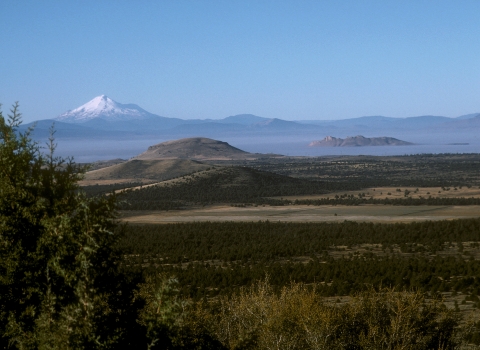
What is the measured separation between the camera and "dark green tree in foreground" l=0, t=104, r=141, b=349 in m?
8.87

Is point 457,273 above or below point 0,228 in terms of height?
below

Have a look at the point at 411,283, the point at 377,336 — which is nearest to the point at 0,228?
the point at 377,336

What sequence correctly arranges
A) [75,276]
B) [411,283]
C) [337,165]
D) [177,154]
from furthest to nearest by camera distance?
[177,154] < [337,165] < [411,283] < [75,276]

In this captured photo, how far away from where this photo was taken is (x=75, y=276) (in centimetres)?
920

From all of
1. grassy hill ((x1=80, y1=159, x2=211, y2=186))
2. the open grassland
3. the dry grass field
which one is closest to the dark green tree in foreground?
the open grassland

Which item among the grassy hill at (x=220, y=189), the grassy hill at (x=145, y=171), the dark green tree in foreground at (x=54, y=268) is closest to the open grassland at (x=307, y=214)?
the grassy hill at (x=220, y=189)

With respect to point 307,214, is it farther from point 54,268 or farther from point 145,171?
point 145,171

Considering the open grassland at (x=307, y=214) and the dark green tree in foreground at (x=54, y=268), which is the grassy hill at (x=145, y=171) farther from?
the dark green tree in foreground at (x=54, y=268)

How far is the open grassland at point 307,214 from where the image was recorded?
5069cm

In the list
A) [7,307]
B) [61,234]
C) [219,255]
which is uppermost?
[61,234]

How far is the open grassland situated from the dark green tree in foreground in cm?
3911

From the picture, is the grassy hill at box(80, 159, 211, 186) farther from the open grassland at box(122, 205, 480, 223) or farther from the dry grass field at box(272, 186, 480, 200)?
the open grassland at box(122, 205, 480, 223)

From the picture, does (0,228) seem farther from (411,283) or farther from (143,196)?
(143,196)

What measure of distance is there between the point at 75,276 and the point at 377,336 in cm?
667
